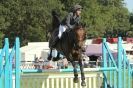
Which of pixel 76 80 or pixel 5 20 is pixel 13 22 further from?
pixel 76 80

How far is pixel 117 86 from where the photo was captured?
12789 mm

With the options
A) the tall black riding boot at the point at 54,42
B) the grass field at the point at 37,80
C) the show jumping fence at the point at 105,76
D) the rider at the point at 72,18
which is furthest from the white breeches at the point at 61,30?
the grass field at the point at 37,80

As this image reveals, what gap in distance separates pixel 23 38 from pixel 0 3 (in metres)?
5.29

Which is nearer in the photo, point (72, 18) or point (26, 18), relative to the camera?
point (72, 18)

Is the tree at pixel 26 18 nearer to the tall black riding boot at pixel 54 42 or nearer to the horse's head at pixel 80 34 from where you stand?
the tall black riding boot at pixel 54 42

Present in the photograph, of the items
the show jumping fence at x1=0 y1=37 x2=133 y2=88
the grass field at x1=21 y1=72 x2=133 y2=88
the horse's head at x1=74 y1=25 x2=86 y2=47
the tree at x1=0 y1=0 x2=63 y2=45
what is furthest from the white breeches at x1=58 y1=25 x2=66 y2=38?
the tree at x1=0 y1=0 x2=63 y2=45

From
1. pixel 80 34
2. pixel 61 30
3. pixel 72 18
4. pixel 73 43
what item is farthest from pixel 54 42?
pixel 80 34

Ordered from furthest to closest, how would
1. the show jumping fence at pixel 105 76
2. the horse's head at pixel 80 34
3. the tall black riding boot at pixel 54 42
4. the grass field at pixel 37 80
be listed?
the grass field at pixel 37 80 < the show jumping fence at pixel 105 76 < the tall black riding boot at pixel 54 42 < the horse's head at pixel 80 34

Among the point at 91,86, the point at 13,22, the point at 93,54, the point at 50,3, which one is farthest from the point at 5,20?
the point at 91,86

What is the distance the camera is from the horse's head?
1030 centimetres

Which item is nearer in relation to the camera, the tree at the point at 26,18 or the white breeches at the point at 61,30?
the white breeches at the point at 61,30

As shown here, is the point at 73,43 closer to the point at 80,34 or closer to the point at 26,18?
the point at 80,34

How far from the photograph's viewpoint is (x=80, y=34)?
33.9 ft

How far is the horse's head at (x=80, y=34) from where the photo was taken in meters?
10.3
